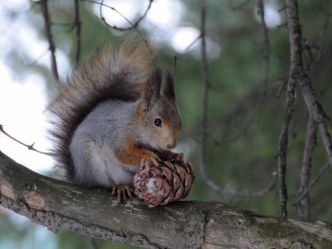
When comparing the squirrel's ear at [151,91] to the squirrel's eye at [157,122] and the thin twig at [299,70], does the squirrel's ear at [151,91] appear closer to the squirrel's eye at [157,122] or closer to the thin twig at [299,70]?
the squirrel's eye at [157,122]

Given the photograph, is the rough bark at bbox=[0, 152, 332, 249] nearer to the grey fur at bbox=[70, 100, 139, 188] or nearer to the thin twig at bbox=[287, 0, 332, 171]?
the grey fur at bbox=[70, 100, 139, 188]

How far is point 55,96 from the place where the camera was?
174 centimetres

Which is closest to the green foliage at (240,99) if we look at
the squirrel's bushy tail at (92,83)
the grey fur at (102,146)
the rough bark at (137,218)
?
the squirrel's bushy tail at (92,83)

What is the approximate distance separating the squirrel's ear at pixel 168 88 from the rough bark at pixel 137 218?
33cm

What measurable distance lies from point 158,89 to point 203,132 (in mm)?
332

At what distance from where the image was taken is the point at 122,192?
1486 mm

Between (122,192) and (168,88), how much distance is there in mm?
308

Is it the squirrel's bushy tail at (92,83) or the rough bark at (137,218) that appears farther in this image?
the squirrel's bushy tail at (92,83)

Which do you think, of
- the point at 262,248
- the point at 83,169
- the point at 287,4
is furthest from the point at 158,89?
the point at 262,248

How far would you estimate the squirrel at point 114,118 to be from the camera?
5.38 ft

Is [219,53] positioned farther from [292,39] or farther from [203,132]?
[292,39]

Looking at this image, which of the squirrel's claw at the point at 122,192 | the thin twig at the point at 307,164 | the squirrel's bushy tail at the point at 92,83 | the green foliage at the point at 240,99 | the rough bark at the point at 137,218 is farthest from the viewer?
the green foliage at the point at 240,99

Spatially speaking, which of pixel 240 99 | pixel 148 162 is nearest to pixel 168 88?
pixel 148 162

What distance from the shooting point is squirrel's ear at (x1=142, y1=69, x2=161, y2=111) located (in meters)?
1.64
